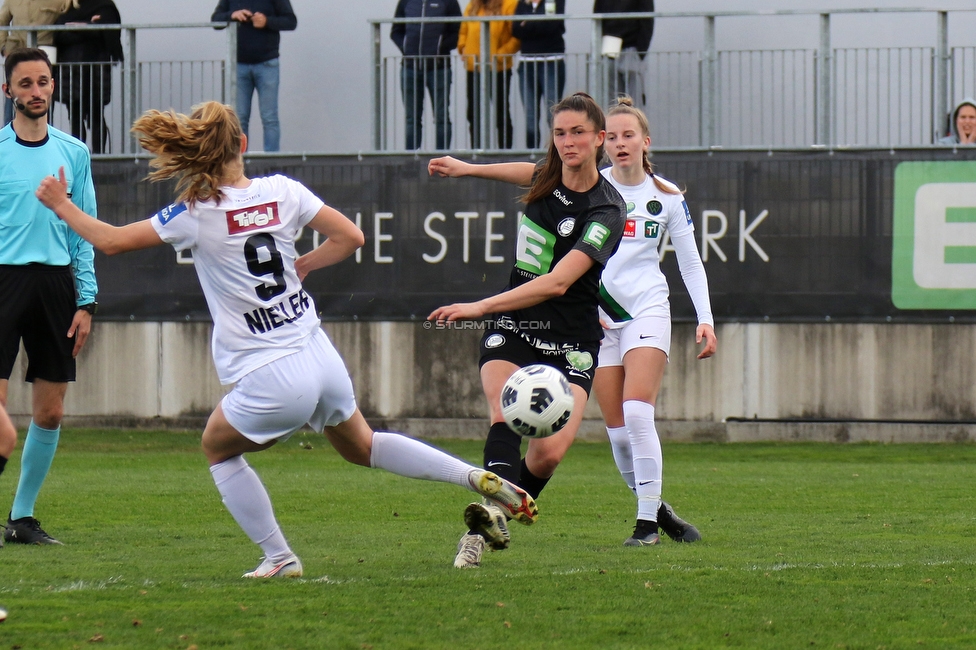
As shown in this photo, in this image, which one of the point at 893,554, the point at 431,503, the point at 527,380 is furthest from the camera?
the point at 431,503

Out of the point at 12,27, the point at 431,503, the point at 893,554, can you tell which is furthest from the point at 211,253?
the point at 12,27

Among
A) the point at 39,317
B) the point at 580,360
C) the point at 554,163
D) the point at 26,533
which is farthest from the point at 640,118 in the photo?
the point at 26,533

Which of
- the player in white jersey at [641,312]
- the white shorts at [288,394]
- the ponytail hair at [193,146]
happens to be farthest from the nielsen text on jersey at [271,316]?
the player in white jersey at [641,312]

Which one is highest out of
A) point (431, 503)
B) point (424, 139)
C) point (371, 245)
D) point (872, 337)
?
point (424, 139)

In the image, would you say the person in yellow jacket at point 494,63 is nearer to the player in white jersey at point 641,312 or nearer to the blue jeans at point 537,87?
the blue jeans at point 537,87

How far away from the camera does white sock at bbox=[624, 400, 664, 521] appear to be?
7082 mm

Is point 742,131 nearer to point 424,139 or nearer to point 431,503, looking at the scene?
point 424,139

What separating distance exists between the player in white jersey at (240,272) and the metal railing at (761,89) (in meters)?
9.31

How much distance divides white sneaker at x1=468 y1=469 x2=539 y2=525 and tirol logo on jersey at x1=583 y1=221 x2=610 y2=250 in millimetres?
1103

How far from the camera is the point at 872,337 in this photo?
13930mm

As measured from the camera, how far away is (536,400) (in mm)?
5789

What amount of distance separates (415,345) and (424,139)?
87.3 inches

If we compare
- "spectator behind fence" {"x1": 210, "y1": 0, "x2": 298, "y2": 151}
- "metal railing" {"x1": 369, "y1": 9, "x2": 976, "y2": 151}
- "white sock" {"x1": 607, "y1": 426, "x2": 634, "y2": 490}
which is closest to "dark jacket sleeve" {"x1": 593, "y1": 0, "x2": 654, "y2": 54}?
"metal railing" {"x1": 369, "y1": 9, "x2": 976, "y2": 151}

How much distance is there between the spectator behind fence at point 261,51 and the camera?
14.6 meters
